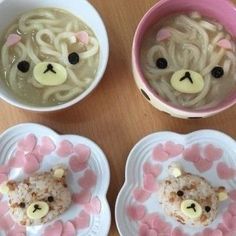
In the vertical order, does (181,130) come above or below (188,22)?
below

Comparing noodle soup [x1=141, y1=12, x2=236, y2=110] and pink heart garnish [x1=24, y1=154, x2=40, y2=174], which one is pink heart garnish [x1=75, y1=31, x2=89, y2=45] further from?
pink heart garnish [x1=24, y1=154, x2=40, y2=174]

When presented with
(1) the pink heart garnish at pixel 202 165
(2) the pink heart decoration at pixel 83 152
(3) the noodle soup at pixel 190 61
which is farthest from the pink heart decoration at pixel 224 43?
(2) the pink heart decoration at pixel 83 152

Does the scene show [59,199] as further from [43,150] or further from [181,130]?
[181,130]

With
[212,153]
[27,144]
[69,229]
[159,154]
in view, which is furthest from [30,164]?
[212,153]

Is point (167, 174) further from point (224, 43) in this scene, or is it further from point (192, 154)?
point (224, 43)

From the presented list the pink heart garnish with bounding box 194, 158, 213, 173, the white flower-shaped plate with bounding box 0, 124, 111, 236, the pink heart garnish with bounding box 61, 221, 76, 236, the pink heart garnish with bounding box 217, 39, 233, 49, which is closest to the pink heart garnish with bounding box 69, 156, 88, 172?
the white flower-shaped plate with bounding box 0, 124, 111, 236

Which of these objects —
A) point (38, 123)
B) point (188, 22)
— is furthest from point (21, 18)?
point (188, 22)
